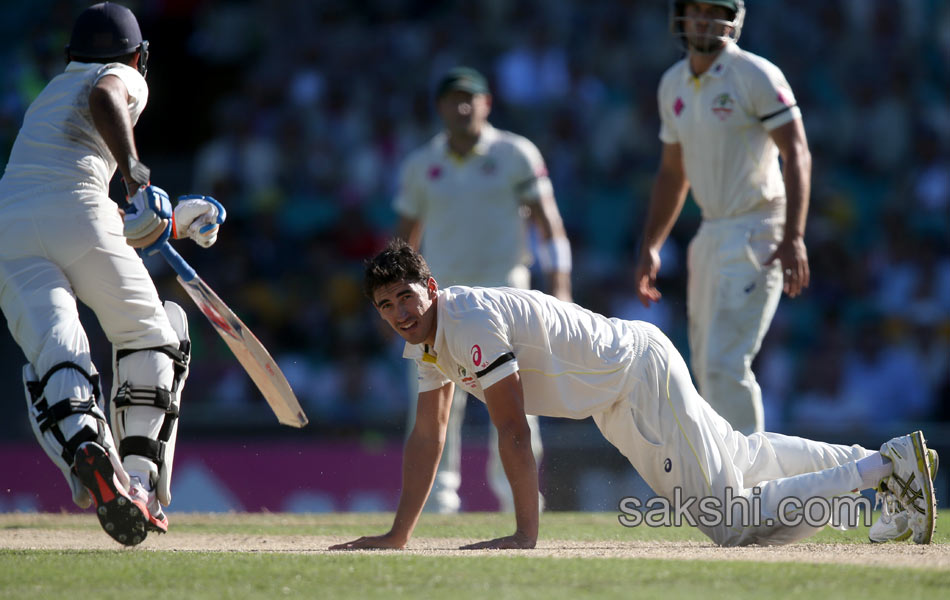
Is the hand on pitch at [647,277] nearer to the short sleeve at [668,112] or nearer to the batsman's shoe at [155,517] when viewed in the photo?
the short sleeve at [668,112]

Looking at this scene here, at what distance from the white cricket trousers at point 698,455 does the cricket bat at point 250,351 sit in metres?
1.48

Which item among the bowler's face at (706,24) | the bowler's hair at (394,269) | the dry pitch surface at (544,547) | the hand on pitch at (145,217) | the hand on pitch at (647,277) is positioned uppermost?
the bowler's face at (706,24)

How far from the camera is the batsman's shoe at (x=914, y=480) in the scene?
17.5 ft

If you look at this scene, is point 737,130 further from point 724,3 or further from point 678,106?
point 724,3

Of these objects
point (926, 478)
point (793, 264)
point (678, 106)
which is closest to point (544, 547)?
point (926, 478)

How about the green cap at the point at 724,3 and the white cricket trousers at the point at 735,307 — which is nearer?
the white cricket trousers at the point at 735,307

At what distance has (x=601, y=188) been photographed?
13859 millimetres

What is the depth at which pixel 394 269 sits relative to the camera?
5074mm

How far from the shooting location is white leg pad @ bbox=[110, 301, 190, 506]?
5.44 metres

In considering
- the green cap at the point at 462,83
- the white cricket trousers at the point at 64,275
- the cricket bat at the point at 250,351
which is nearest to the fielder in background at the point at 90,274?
the white cricket trousers at the point at 64,275

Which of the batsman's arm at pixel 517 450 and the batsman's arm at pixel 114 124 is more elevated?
the batsman's arm at pixel 114 124

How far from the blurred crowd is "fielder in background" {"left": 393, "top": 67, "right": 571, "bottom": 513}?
2.90 m

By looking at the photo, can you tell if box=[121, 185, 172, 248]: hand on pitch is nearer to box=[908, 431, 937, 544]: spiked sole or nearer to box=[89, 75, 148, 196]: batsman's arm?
box=[89, 75, 148, 196]: batsman's arm

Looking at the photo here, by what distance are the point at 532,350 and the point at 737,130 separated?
2.31 metres
